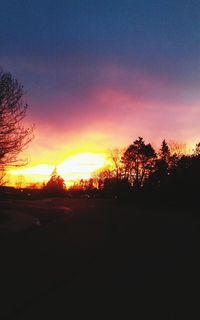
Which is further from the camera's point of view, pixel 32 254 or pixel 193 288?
pixel 32 254

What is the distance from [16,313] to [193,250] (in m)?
9.61

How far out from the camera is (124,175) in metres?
116

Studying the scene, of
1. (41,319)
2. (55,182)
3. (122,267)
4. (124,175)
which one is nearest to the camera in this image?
(41,319)

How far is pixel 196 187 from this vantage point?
6362cm

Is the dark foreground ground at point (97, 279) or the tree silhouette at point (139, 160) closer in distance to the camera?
the dark foreground ground at point (97, 279)

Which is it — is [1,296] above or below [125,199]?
below

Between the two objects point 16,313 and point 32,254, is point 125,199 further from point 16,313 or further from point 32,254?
point 16,313

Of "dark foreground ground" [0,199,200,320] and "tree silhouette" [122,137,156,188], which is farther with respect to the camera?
"tree silhouette" [122,137,156,188]

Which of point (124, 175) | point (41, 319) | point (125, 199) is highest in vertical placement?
point (124, 175)

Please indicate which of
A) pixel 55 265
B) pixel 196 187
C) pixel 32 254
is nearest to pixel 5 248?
pixel 32 254

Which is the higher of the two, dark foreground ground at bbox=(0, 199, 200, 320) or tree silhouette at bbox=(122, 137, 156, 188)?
tree silhouette at bbox=(122, 137, 156, 188)

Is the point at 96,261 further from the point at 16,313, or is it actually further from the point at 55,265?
the point at 16,313

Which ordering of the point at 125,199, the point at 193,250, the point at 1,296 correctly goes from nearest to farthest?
the point at 1,296 < the point at 193,250 < the point at 125,199

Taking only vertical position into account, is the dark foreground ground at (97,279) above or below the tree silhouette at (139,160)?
below
